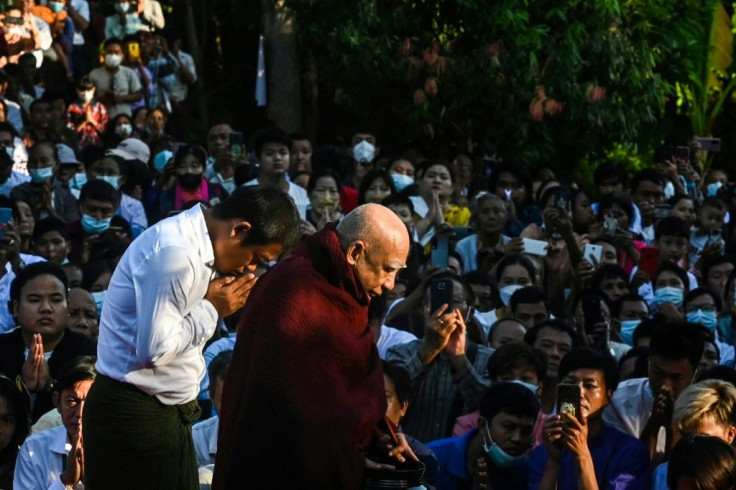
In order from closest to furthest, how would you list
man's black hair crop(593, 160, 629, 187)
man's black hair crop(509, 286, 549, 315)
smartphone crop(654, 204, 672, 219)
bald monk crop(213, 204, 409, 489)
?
bald monk crop(213, 204, 409, 489), man's black hair crop(509, 286, 549, 315), smartphone crop(654, 204, 672, 219), man's black hair crop(593, 160, 629, 187)

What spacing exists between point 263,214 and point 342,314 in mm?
515

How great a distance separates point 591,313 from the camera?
9.48 metres

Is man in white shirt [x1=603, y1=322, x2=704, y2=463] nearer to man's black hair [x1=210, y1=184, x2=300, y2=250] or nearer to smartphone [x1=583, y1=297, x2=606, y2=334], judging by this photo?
smartphone [x1=583, y1=297, x2=606, y2=334]

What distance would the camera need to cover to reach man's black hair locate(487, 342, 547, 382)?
820 cm

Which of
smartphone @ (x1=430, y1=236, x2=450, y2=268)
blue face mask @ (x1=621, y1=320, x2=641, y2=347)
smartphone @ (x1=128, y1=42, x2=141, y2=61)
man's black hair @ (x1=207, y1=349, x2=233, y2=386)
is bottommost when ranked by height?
blue face mask @ (x1=621, y1=320, x2=641, y2=347)

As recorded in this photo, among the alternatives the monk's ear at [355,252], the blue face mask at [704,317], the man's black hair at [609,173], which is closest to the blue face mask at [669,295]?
the blue face mask at [704,317]

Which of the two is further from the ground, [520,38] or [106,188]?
[520,38]

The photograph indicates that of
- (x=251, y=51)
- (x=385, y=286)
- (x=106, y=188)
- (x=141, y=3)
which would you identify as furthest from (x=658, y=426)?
(x=251, y=51)

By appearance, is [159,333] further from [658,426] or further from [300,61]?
[300,61]

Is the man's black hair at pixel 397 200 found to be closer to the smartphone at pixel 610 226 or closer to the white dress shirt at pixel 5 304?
the smartphone at pixel 610 226

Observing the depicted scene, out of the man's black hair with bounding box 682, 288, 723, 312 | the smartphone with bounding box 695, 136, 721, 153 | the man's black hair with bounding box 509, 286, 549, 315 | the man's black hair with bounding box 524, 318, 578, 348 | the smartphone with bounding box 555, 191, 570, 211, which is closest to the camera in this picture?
the man's black hair with bounding box 524, 318, 578, 348

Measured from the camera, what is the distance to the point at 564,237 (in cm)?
1132

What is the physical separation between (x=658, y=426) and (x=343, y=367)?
2564 mm


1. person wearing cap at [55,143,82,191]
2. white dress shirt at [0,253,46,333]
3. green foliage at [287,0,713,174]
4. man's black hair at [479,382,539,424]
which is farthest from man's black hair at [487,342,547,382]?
green foliage at [287,0,713,174]
